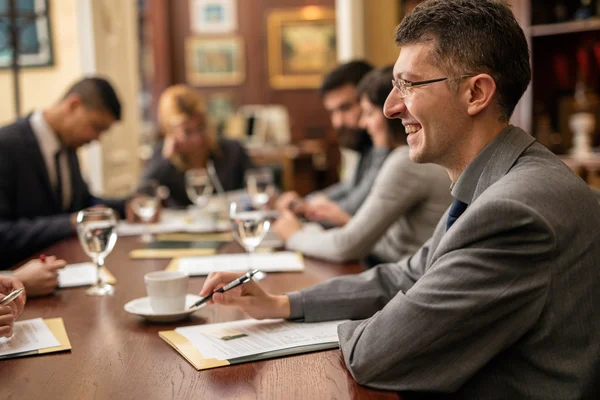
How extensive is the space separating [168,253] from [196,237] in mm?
320

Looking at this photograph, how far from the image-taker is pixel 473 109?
1.17 m

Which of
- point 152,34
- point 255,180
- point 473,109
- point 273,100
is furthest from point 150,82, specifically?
point 473,109

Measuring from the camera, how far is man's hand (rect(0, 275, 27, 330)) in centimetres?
123

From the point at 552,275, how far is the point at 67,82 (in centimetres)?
371

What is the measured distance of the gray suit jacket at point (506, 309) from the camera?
38.6 inches

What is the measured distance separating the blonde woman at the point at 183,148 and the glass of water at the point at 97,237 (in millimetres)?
1920

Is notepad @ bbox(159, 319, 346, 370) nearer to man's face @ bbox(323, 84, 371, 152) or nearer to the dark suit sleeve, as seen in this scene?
the dark suit sleeve

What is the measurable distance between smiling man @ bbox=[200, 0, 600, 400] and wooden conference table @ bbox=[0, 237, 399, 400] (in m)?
0.07

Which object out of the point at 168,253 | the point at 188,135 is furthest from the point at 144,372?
the point at 188,135

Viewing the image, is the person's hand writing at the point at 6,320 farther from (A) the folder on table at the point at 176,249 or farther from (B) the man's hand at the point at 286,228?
(B) the man's hand at the point at 286,228

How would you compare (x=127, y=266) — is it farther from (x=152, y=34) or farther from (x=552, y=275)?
(x=152, y=34)

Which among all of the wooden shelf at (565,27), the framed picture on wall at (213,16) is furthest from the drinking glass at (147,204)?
the framed picture on wall at (213,16)

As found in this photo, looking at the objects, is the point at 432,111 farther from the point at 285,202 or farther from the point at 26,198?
the point at 26,198

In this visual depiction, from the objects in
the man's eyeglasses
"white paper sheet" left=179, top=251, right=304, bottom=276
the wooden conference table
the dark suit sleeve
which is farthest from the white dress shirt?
the man's eyeglasses
